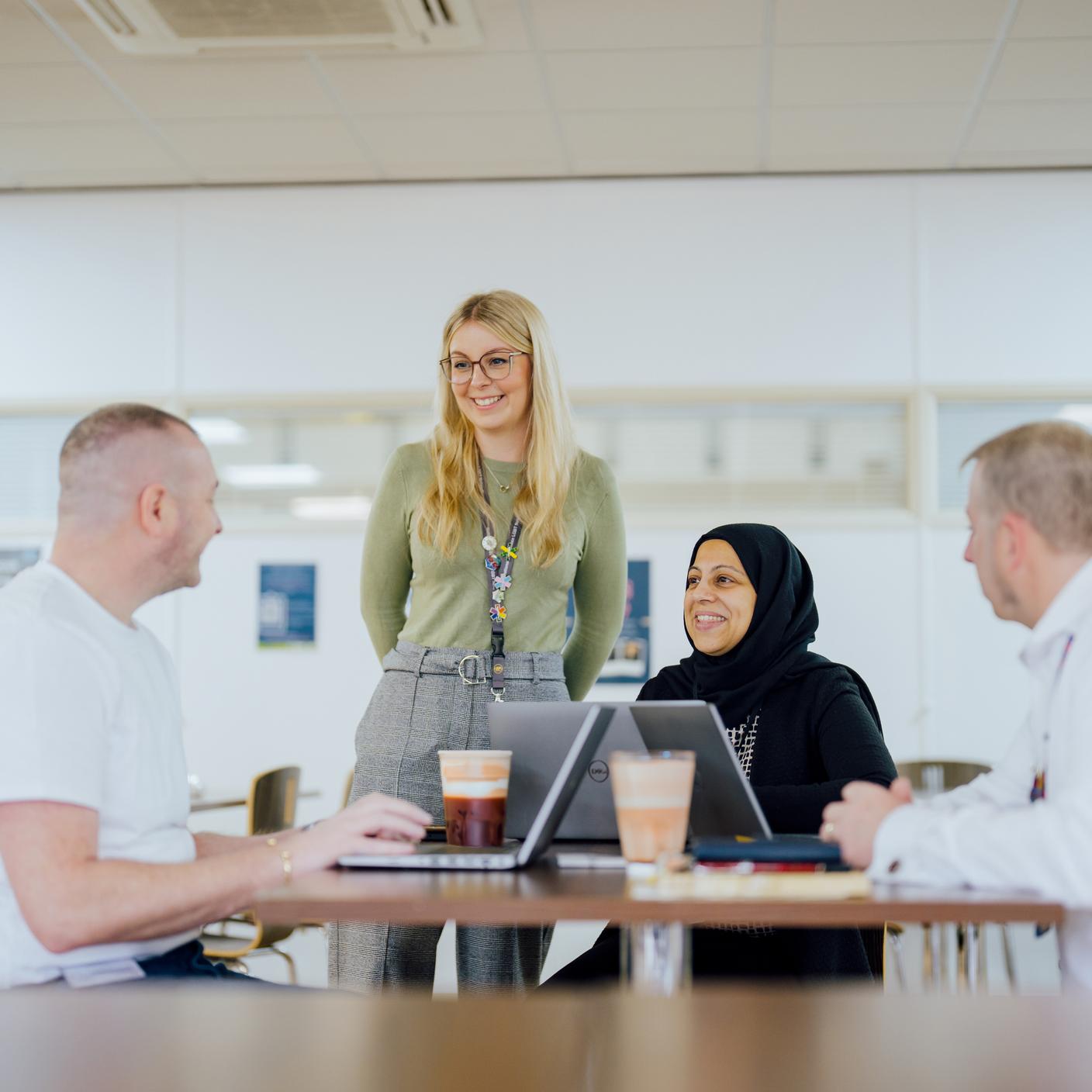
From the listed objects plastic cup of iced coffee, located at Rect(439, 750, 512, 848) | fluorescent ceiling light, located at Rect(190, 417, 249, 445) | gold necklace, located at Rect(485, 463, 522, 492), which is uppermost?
fluorescent ceiling light, located at Rect(190, 417, 249, 445)

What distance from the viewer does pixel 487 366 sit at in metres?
2.49

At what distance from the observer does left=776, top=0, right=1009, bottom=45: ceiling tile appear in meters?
3.80

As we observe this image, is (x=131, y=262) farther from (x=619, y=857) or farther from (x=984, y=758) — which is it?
(x=619, y=857)

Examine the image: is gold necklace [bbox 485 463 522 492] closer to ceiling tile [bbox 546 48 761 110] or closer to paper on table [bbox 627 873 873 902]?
paper on table [bbox 627 873 873 902]

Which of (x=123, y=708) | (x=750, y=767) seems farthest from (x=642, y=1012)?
(x=750, y=767)

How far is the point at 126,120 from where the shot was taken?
4.63 meters

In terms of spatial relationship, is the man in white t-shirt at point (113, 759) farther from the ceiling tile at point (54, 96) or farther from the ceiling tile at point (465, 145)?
the ceiling tile at point (465, 145)

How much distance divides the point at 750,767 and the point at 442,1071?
1.47 metres

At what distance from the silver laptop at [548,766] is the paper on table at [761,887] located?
0.45 meters

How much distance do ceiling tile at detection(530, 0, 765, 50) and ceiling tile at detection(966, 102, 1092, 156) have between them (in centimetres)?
109

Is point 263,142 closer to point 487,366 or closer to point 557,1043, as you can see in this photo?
point 487,366

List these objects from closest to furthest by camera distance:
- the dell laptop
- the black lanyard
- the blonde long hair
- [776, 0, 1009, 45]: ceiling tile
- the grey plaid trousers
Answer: the dell laptop < the grey plaid trousers < the black lanyard < the blonde long hair < [776, 0, 1009, 45]: ceiling tile

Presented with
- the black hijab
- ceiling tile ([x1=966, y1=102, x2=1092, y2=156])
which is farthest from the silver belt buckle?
ceiling tile ([x1=966, y1=102, x2=1092, y2=156])

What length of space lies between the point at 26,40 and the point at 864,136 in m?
2.91
